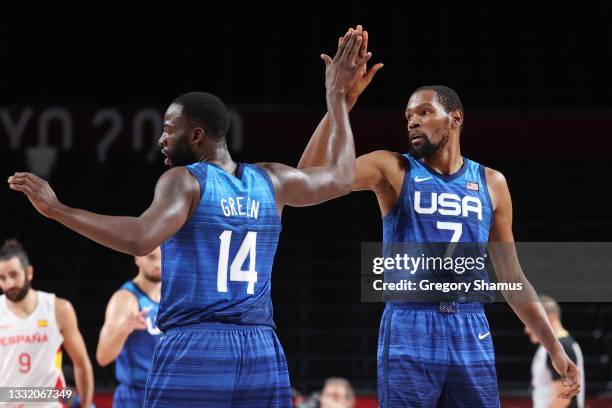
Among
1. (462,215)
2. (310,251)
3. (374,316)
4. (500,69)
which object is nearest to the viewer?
(462,215)

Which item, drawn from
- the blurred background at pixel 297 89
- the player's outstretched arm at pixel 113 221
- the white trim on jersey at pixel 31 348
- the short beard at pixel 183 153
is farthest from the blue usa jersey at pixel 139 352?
the blurred background at pixel 297 89

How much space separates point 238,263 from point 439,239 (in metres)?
1.44

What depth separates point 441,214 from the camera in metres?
4.54

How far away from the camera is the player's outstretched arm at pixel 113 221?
3.01m

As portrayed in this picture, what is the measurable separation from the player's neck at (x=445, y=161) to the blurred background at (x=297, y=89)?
875cm

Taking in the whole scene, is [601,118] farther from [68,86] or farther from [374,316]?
[68,86]

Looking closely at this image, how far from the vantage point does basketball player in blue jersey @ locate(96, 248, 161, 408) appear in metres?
5.93

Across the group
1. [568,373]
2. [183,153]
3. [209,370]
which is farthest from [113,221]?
[568,373]

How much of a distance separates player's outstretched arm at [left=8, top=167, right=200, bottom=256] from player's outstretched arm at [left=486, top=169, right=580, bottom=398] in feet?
6.70

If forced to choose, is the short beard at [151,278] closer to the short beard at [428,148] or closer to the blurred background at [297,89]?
the short beard at [428,148]

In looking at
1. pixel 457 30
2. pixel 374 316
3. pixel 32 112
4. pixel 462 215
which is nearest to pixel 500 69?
pixel 457 30

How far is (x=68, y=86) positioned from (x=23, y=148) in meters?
1.12

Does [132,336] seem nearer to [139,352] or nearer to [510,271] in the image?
[139,352]

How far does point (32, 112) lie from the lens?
1353 cm
